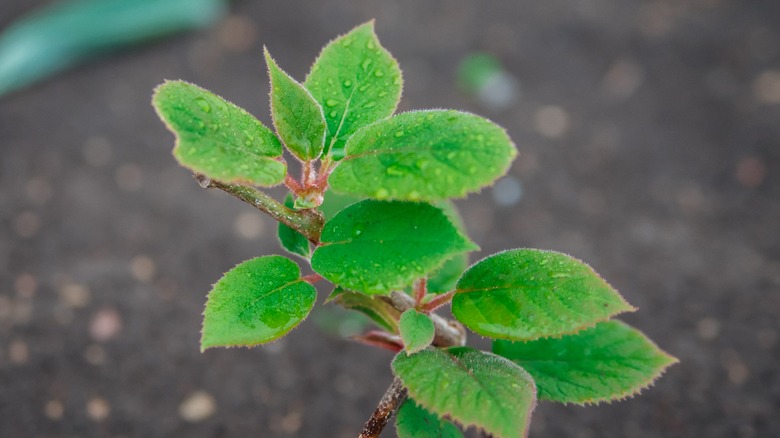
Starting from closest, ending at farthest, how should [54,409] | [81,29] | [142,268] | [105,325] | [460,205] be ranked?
[54,409] → [105,325] → [142,268] → [460,205] → [81,29]

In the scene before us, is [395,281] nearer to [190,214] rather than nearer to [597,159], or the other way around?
[190,214]

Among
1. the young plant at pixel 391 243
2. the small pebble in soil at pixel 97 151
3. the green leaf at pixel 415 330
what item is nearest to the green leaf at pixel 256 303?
the young plant at pixel 391 243

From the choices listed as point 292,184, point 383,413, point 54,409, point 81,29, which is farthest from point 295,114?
point 81,29

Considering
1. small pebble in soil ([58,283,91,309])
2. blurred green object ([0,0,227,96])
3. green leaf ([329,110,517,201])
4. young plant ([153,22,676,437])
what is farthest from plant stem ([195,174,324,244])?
blurred green object ([0,0,227,96])

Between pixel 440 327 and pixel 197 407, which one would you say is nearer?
pixel 440 327

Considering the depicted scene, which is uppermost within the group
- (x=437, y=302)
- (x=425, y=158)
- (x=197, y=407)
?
(x=425, y=158)

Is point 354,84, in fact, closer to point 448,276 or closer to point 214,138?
point 214,138

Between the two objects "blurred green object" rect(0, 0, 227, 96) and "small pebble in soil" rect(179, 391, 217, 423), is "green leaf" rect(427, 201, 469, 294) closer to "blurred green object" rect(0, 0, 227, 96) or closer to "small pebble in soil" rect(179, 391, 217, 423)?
"small pebble in soil" rect(179, 391, 217, 423)
